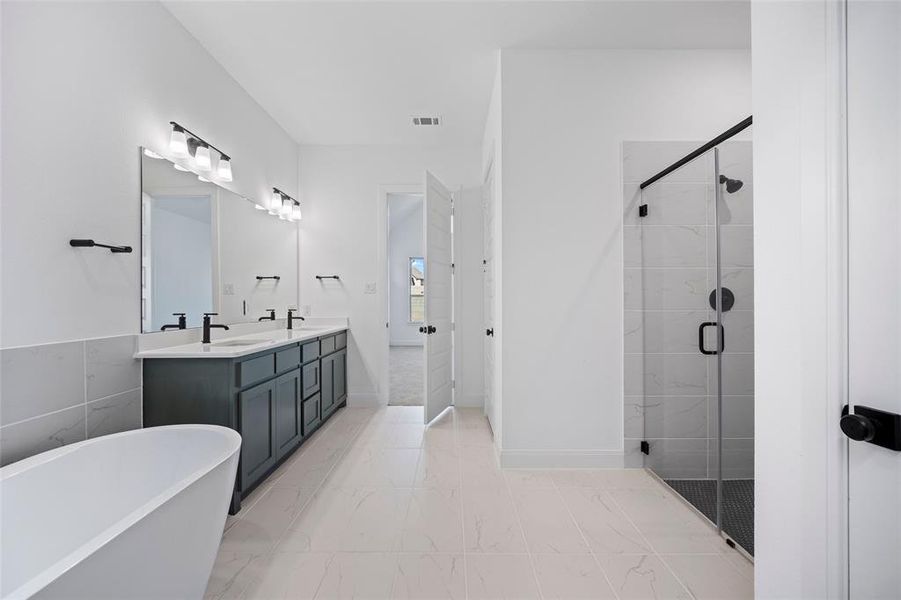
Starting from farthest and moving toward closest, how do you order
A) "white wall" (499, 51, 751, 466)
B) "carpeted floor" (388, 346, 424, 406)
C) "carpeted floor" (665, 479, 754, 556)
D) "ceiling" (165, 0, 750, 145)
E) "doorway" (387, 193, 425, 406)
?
"doorway" (387, 193, 425, 406), "carpeted floor" (388, 346, 424, 406), "white wall" (499, 51, 751, 466), "ceiling" (165, 0, 750, 145), "carpeted floor" (665, 479, 754, 556)

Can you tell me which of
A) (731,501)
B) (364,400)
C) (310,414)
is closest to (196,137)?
(310,414)

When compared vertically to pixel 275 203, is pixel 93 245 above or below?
below

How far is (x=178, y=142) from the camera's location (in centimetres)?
230

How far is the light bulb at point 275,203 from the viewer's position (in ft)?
12.0

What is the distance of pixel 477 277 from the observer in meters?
4.13

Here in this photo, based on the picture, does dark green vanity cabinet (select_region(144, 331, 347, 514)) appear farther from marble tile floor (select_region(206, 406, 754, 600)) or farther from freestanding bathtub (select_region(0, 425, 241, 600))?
freestanding bathtub (select_region(0, 425, 241, 600))

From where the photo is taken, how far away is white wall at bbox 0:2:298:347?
148 centimetres

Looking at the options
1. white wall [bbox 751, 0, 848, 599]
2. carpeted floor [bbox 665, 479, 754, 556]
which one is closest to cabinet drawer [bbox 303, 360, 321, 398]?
carpeted floor [bbox 665, 479, 754, 556]

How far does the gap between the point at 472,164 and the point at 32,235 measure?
11.4 ft

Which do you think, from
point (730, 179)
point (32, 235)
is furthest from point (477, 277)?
point (32, 235)

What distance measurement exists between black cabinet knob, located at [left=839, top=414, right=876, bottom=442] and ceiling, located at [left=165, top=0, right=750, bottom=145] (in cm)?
239

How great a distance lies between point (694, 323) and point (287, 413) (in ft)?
8.82

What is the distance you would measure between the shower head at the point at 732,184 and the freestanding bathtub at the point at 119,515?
2.56 meters

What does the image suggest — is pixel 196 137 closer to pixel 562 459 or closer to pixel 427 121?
pixel 427 121
